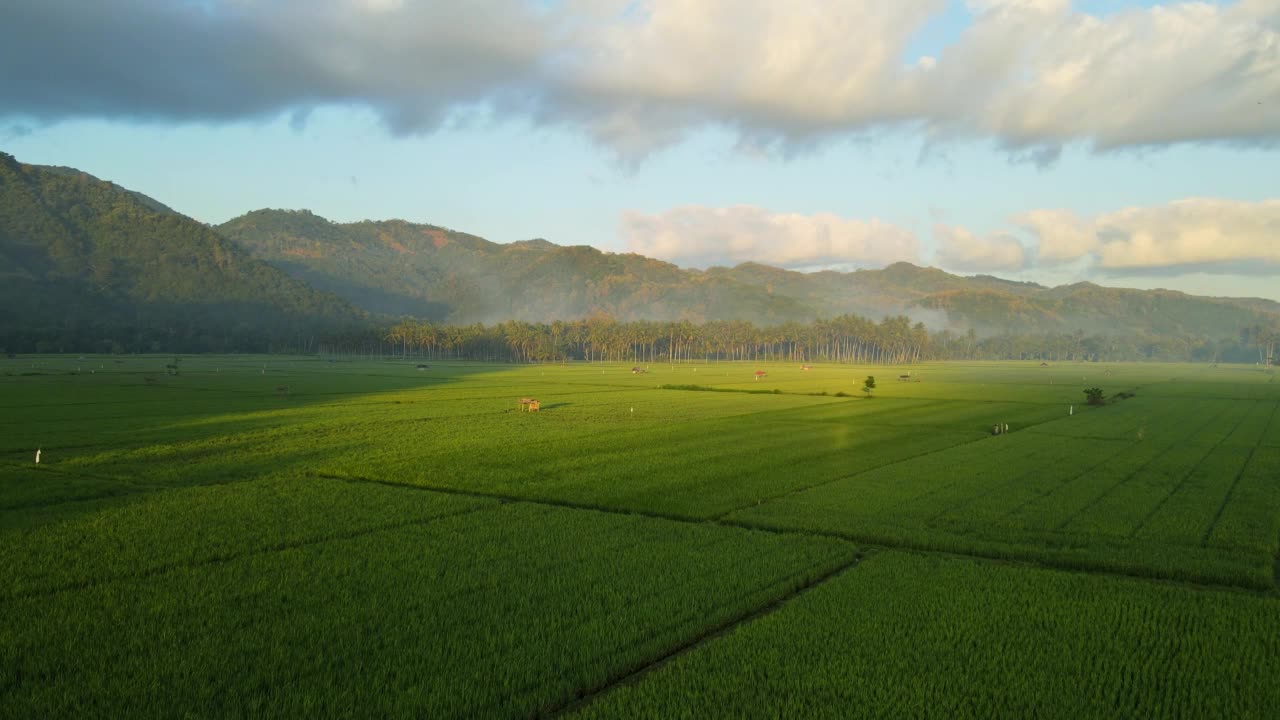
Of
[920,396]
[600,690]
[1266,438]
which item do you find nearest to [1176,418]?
[1266,438]

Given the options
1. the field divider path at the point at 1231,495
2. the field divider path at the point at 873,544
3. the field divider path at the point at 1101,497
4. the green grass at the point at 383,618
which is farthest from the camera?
the field divider path at the point at 1101,497

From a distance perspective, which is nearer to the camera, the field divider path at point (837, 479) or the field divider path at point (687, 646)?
the field divider path at point (687, 646)

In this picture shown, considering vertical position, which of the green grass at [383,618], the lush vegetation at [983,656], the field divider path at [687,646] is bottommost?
the field divider path at [687,646]

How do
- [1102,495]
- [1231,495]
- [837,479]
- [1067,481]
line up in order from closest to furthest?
[1102,495] → [1231,495] → [1067,481] → [837,479]

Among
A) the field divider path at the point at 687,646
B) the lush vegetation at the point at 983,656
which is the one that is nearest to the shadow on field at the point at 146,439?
the field divider path at the point at 687,646

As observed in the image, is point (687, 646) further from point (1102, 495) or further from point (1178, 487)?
point (1178, 487)

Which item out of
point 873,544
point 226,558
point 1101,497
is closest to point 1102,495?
point 1101,497

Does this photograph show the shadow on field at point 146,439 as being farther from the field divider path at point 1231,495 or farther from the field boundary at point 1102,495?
the field divider path at point 1231,495
